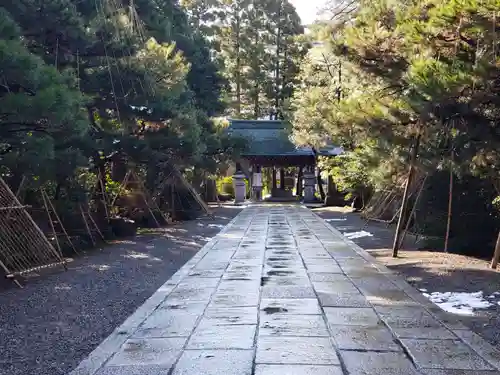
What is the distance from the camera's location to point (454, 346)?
3.82 meters

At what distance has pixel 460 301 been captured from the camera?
211 inches

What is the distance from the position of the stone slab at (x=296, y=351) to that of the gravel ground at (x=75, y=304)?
4.13 ft

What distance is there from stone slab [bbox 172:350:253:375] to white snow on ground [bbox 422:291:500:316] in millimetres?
2350

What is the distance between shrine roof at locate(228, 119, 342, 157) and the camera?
25266 mm

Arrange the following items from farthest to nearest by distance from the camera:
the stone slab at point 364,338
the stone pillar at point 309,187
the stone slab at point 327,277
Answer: the stone pillar at point 309,187 → the stone slab at point 327,277 → the stone slab at point 364,338

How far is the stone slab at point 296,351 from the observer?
138 inches

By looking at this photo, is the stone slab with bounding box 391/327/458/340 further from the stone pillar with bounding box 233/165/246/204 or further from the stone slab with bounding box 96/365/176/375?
the stone pillar with bounding box 233/165/246/204

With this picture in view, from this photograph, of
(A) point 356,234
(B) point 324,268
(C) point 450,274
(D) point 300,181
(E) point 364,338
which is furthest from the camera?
(D) point 300,181

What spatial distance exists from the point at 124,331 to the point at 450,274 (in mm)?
4204

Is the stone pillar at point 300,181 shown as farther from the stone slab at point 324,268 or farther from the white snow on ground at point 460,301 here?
the white snow on ground at point 460,301

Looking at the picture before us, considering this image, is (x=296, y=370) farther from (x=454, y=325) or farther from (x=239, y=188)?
(x=239, y=188)

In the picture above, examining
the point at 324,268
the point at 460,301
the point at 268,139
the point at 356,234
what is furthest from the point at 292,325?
the point at 268,139

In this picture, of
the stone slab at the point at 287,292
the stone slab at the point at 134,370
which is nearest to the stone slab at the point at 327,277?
the stone slab at the point at 287,292

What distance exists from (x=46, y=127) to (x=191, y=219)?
10748mm
